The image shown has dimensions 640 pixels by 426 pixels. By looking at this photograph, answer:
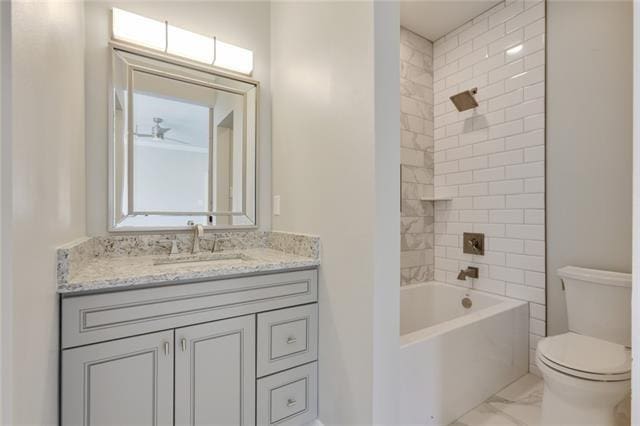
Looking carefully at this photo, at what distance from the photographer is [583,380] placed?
1312mm

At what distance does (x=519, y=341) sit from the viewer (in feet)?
6.70

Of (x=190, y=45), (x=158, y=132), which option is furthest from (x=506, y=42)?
(x=158, y=132)

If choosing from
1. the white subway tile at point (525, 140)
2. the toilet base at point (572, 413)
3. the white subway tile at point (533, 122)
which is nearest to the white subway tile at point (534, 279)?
the toilet base at point (572, 413)

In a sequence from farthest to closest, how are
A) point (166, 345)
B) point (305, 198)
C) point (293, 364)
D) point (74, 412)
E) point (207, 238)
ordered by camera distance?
point (207, 238), point (305, 198), point (293, 364), point (166, 345), point (74, 412)

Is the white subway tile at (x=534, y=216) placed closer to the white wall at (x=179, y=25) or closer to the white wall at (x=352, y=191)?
the white wall at (x=352, y=191)

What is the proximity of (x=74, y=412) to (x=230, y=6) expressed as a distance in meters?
2.16

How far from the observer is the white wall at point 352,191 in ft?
4.10

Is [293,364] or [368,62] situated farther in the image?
[293,364]

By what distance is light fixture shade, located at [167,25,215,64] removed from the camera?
1.70 m

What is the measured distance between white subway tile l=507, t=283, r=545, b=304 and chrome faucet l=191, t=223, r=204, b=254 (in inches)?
84.7

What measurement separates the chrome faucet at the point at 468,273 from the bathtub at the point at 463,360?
0.39 feet

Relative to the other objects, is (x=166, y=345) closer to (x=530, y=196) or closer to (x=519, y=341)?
(x=519, y=341)

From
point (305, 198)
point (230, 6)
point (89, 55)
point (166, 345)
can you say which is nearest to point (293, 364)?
point (166, 345)

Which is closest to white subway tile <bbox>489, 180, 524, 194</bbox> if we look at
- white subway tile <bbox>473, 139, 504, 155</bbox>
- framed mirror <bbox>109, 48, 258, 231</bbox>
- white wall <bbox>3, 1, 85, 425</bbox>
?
white subway tile <bbox>473, 139, 504, 155</bbox>
